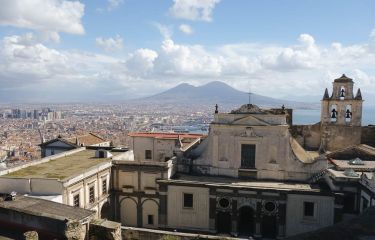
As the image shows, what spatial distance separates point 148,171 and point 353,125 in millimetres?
19874

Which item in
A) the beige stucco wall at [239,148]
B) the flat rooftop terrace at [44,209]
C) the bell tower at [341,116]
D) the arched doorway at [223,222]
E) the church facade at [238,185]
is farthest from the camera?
the bell tower at [341,116]

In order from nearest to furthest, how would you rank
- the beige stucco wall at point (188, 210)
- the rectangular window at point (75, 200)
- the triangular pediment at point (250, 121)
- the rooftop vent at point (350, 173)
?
the rectangular window at point (75, 200) < the rooftop vent at point (350, 173) < the beige stucco wall at point (188, 210) < the triangular pediment at point (250, 121)

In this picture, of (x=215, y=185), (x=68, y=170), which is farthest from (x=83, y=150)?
(x=215, y=185)

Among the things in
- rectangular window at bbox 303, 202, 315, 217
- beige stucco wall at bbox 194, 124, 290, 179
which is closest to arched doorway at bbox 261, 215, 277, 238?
rectangular window at bbox 303, 202, 315, 217

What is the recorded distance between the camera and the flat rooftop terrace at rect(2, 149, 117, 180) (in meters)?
27.3

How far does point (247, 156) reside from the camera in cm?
3139

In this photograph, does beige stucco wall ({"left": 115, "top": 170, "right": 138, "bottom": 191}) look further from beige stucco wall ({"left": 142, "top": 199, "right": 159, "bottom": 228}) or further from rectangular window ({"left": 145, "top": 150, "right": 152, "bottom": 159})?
rectangular window ({"left": 145, "top": 150, "right": 152, "bottom": 159})

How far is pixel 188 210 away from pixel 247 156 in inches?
266

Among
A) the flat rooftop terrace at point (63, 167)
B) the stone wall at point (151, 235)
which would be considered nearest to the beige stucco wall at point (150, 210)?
the flat rooftop terrace at point (63, 167)

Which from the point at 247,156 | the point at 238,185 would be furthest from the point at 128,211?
the point at 247,156

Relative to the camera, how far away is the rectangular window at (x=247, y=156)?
31.2 metres

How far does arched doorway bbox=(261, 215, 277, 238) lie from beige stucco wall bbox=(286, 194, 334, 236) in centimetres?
101

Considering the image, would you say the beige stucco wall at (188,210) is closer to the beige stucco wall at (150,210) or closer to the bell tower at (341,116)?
the beige stucco wall at (150,210)

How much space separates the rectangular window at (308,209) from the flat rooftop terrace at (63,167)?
16671 millimetres
